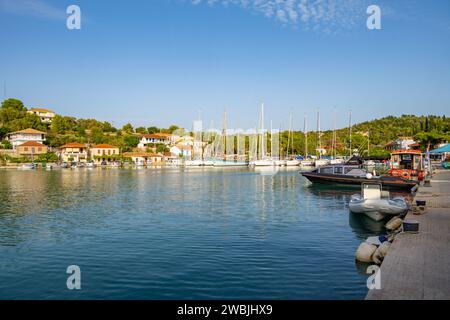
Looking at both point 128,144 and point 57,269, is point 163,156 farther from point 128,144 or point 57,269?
point 57,269

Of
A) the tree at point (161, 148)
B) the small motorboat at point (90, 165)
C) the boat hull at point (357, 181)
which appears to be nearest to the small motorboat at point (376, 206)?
the boat hull at point (357, 181)

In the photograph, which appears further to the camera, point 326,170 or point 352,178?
point 326,170

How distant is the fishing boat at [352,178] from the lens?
3353 centimetres

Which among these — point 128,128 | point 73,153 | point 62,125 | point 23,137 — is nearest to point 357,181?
point 73,153

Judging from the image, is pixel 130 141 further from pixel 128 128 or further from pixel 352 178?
pixel 352 178

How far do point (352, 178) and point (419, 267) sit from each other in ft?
98.3

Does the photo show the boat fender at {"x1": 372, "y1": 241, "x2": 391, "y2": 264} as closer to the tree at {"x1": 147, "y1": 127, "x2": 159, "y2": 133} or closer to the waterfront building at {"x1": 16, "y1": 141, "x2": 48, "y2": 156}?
the waterfront building at {"x1": 16, "y1": 141, "x2": 48, "y2": 156}

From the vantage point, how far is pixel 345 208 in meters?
25.9

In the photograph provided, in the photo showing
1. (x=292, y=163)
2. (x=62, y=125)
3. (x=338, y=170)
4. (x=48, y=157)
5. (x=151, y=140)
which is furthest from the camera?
(x=151, y=140)

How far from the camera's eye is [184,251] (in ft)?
48.1

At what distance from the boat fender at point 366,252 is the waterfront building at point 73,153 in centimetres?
11543

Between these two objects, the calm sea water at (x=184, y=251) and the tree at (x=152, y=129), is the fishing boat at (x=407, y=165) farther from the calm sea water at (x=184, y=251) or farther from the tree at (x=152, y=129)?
the tree at (x=152, y=129)

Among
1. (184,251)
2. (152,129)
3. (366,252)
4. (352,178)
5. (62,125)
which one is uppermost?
(152,129)

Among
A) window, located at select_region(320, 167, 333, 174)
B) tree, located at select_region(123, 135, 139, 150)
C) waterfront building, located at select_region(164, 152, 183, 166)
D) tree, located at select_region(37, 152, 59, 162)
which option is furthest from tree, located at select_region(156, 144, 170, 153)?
window, located at select_region(320, 167, 333, 174)
